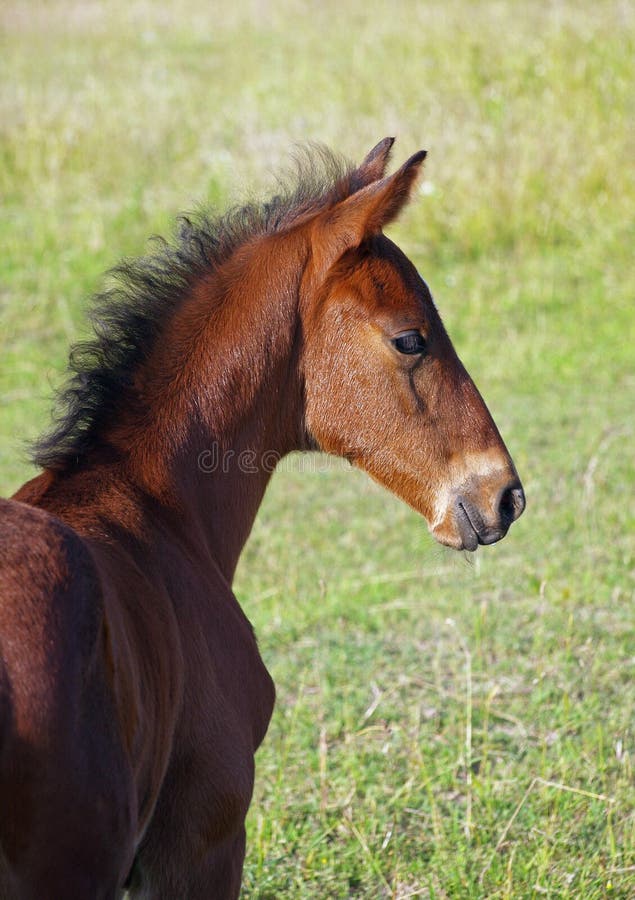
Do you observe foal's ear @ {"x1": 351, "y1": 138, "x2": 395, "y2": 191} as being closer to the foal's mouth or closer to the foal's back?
the foal's mouth

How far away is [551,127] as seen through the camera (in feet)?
31.6

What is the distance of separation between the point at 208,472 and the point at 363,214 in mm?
724

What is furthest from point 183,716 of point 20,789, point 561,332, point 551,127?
point 551,127

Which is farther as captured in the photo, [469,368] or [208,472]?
[469,368]

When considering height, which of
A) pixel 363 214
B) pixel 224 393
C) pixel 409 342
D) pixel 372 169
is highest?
pixel 372 169

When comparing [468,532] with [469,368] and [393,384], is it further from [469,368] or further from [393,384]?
[469,368]

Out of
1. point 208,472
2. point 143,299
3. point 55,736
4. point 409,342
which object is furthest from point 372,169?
point 55,736

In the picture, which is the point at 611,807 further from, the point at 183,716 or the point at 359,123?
the point at 359,123

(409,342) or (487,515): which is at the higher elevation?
(409,342)

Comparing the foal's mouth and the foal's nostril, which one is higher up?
the foal's nostril

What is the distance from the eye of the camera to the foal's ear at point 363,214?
254cm

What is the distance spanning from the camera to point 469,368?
24.8 feet

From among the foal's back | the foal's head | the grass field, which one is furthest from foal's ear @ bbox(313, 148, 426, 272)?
the foal's back

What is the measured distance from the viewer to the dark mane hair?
2.50 metres
